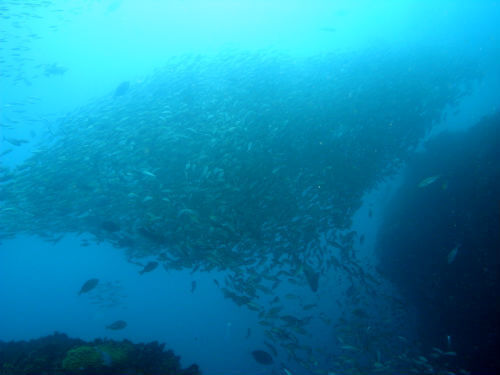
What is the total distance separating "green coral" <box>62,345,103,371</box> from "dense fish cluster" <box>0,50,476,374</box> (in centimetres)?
273

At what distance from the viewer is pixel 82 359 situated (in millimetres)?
6496

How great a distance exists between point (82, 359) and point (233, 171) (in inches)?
252

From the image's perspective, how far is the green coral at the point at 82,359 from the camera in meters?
6.37

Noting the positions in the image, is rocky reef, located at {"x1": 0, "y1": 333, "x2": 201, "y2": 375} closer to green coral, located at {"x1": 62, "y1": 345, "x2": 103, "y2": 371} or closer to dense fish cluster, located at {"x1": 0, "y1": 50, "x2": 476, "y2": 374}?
green coral, located at {"x1": 62, "y1": 345, "x2": 103, "y2": 371}

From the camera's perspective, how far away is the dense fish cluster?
9930mm

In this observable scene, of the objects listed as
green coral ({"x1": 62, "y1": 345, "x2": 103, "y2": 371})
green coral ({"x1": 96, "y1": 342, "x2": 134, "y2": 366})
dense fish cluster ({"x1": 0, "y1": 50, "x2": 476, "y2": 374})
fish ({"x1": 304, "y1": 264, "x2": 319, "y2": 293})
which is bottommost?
green coral ({"x1": 62, "y1": 345, "x2": 103, "y2": 371})

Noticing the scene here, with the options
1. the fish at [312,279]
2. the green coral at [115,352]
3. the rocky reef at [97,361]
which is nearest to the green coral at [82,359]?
the rocky reef at [97,361]

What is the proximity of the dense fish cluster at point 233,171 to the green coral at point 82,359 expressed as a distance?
2729 mm

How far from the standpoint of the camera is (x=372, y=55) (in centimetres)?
1839

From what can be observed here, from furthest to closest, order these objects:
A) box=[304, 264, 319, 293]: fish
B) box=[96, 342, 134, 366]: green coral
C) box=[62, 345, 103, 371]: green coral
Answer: box=[304, 264, 319, 293]: fish
box=[96, 342, 134, 366]: green coral
box=[62, 345, 103, 371]: green coral

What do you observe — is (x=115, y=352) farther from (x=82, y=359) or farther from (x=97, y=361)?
(x=82, y=359)

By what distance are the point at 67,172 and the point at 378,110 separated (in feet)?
46.8

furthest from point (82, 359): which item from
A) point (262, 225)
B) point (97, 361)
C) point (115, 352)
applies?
point (262, 225)

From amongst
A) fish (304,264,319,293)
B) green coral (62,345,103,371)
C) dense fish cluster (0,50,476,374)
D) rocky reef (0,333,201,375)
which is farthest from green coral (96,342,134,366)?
fish (304,264,319,293)
